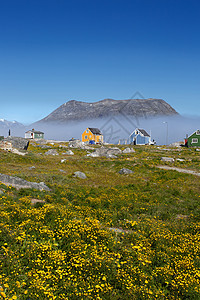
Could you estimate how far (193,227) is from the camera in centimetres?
1104

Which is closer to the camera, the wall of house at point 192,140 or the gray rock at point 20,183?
the gray rock at point 20,183

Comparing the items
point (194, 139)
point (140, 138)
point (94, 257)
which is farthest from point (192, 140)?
point (94, 257)

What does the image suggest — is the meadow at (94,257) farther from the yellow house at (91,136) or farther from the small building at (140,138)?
the yellow house at (91,136)

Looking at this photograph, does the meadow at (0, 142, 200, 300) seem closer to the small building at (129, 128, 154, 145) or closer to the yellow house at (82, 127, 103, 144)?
the small building at (129, 128, 154, 145)

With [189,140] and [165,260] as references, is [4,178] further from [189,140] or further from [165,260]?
[189,140]

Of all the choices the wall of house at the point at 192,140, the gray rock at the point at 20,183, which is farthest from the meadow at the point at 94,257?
the wall of house at the point at 192,140

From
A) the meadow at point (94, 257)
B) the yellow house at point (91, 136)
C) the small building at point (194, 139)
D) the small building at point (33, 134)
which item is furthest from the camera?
the small building at point (33, 134)

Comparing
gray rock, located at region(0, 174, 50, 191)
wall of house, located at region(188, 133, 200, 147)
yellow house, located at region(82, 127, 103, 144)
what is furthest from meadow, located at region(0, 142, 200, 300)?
yellow house, located at region(82, 127, 103, 144)

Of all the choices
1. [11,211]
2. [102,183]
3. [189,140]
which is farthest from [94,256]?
[189,140]

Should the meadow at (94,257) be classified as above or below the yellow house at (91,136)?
below

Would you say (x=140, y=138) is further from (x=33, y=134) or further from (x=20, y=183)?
(x=20, y=183)

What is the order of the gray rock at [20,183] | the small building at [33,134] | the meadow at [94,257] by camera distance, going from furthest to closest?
1. the small building at [33,134]
2. the gray rock at [20,183]
3. the meadow at [94,257]

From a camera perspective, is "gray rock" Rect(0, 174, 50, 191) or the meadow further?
"gray rock" Rect(0, 174, 50, 191)

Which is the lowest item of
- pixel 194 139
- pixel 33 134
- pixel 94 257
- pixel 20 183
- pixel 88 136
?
pixel 94 257
